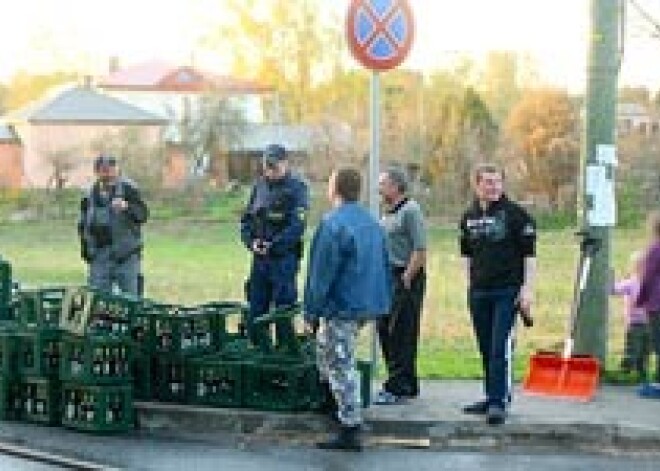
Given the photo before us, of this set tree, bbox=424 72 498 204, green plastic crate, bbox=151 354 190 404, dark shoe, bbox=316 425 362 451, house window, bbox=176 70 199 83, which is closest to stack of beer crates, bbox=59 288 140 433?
green plastic crate, bbox=151 354 190 404

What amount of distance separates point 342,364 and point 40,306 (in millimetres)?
2626

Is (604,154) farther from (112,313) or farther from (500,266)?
(112,313)

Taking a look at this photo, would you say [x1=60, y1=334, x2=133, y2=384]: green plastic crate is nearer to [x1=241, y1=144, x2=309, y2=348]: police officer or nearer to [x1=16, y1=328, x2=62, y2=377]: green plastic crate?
[x1=16, y1=328, x2=62, y2=377]: green plastic crate

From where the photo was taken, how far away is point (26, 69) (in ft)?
374

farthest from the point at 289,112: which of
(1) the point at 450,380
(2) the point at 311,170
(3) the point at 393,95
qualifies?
(1) the point at 450,380

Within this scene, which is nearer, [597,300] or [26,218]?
[597,300]

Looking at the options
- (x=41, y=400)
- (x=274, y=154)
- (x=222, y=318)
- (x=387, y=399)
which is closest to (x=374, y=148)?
(x=274, y=154)

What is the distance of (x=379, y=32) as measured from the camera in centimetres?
1169

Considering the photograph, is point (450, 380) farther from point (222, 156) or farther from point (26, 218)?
point (222, 156)

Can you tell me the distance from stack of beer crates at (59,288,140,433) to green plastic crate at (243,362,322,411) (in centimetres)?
88

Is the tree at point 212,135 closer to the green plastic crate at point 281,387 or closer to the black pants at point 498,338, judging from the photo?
the green plastic crate at point 281,387

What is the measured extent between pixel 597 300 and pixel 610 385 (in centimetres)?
72

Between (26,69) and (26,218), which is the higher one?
(26,69)

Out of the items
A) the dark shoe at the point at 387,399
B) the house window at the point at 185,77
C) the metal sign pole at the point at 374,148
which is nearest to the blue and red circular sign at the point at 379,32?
the metal sign pole at the point at 374,148
